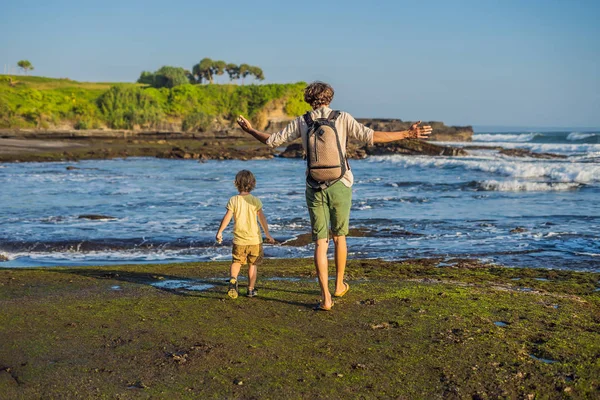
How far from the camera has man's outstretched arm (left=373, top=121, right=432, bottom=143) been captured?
6.01m

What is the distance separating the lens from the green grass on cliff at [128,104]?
79812 mm

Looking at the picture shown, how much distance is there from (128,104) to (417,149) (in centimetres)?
4799

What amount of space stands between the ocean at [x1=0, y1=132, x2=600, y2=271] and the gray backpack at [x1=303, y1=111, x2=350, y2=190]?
4.71m

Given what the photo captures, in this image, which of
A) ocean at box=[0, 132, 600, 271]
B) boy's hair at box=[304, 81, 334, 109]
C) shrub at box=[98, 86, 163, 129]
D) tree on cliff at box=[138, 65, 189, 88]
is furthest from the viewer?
tree on cliff at box=[138, 65, 189, 88]

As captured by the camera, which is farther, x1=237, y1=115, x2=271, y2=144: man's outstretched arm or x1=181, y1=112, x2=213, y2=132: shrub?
x1=181, y1=112, x2=213, y2=132: shrub

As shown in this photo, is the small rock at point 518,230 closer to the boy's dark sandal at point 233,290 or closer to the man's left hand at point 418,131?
the man's left hand at point 418,131

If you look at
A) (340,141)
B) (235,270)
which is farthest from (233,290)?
(340,141)

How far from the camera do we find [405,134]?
20.0 feet

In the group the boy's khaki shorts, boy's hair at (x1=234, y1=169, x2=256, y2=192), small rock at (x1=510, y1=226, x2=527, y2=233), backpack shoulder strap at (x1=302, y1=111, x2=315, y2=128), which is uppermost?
backpack shoulder strap at (x1=302, y1=111, x2=315, y2=128)

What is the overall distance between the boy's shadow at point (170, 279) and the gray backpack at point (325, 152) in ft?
3.88

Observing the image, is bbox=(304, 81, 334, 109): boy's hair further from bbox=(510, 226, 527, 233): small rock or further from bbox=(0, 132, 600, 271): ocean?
bbox=(510, 226, 527, 233): small rock

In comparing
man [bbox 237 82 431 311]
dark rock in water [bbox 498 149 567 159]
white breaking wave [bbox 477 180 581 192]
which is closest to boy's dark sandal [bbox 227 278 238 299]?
man [bbox 237 82 431 311]

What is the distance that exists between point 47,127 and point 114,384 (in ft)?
255

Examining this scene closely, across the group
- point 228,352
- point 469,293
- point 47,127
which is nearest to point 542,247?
point 469,293
